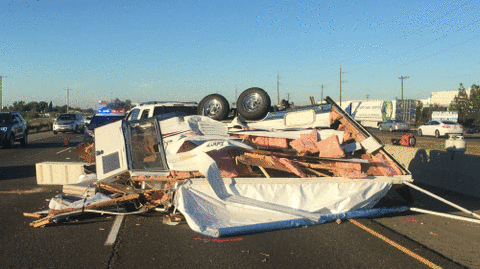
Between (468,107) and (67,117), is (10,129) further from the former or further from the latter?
(468,107)

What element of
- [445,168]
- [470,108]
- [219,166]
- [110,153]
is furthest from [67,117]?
[470,108]

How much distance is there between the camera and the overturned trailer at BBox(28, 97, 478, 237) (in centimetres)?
636

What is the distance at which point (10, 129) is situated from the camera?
68.8 feet

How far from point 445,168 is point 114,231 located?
785 centimetres

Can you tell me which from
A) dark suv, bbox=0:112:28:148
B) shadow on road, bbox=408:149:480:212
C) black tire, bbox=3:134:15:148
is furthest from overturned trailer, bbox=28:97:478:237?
black tire, bbox=3:134:15:148

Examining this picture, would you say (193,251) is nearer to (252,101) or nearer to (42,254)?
(42,254)

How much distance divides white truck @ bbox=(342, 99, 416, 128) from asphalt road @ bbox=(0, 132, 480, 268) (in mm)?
48121

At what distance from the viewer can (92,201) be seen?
22.3ft

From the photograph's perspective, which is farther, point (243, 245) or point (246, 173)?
point (246, 173)

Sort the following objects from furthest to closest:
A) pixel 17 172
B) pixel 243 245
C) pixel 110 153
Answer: pixel 17 172, pixel 110 153, pixel 243 245

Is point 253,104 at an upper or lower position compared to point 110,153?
upper

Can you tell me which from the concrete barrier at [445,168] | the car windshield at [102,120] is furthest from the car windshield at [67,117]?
the concrete barrier at [445,168]

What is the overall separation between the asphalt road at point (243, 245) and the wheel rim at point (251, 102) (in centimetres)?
425

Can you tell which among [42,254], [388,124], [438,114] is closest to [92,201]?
[42,254]
